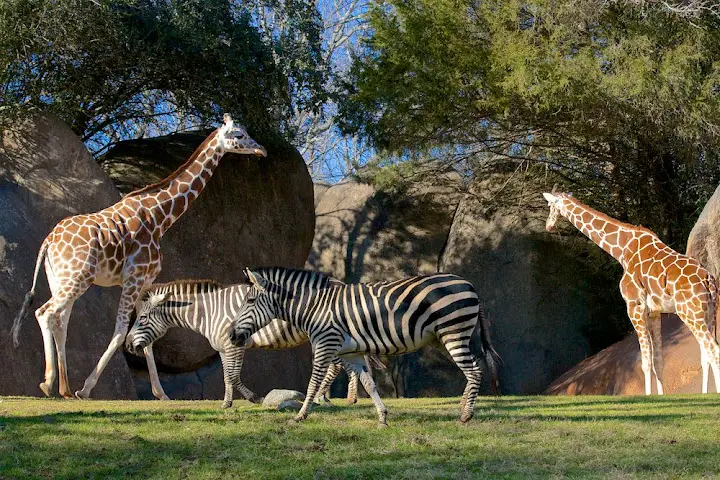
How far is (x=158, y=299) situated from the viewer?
12.1 meters

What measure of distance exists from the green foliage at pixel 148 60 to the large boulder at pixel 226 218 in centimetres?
85

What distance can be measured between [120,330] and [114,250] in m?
1.13

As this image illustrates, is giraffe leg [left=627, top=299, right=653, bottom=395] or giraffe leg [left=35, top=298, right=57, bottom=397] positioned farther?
giraffe leg [left=627, top=299, right=653, bottom=395]

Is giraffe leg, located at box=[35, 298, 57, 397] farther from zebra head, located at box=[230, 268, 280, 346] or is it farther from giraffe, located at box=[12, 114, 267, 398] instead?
zebra head, located at box=[230, 268, 280, 346]

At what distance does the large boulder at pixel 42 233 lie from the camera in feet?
44.0

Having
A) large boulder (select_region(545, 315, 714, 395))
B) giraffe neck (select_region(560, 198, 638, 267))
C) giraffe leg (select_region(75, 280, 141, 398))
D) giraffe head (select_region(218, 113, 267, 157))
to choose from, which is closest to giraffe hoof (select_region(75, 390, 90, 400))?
giraffe leg (select_region(75, 280, 141, 398))

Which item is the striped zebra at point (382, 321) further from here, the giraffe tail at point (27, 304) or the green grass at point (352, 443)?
the giraffe tail at point (27, 304)

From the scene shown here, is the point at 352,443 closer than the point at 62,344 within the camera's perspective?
Yes

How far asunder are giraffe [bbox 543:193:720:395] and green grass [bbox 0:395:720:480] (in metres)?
3.03

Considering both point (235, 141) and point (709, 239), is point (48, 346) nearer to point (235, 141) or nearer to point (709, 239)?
point (235, 141)

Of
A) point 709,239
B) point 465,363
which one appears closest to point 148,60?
point 465,363

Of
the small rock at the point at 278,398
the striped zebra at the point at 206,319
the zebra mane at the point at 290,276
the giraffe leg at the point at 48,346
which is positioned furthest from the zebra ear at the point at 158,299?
the zebra mane at the point at 290,276

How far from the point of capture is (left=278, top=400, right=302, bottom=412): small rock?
9973mm

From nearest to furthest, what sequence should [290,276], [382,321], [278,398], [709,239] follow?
[382,321], [290,276], [278,398], [709,239]
